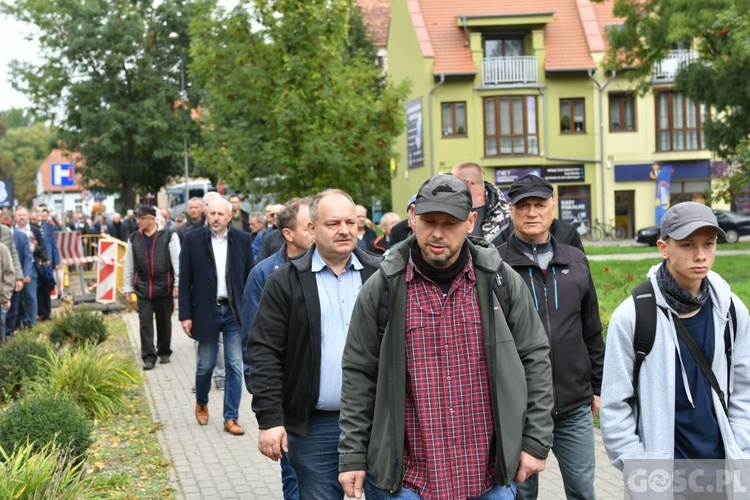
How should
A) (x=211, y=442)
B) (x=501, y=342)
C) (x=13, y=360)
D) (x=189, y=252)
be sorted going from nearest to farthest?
(x=501, y=342)
(x=211, y=442)
(x=189, y=252)
(x=13, y=360)

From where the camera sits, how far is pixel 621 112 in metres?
48.8

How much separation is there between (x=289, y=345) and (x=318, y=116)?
1575cm

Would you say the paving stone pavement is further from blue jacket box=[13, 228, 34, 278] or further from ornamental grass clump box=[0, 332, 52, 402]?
blue jacket box=[13, 228, 34, 278]

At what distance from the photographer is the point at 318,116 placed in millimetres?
20469

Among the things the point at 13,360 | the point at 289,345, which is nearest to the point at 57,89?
the point at 13,360

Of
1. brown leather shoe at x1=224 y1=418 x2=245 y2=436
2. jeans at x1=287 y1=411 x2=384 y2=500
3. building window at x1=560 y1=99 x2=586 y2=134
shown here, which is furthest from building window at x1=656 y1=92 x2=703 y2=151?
jeans at x1=287 y1=411 x2=384 y2=500

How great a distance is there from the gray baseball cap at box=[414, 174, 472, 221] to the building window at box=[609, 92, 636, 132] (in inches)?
1829

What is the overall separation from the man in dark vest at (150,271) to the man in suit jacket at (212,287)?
138 inches

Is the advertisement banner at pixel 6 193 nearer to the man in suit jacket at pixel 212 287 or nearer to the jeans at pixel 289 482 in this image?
the man in suit jacket at pixel 212 287

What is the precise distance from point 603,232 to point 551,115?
583 centimetres

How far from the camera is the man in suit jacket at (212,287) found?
31.4ft

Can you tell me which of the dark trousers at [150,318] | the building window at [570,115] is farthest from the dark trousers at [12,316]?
the building window at [570,115]

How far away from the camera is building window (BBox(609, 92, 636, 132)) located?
1922 inches

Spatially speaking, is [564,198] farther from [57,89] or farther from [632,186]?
[57,89]
